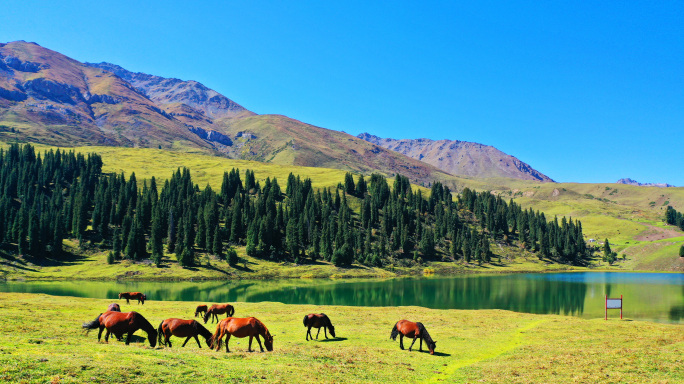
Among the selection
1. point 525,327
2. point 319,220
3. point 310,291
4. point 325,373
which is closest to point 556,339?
point 525,327

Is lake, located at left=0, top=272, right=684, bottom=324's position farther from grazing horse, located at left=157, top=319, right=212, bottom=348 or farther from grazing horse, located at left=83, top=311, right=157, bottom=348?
grazing horse, located at left=83, top=311, right=157, bottom=348

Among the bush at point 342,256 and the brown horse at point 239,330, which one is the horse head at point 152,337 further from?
the bush at point 342,256

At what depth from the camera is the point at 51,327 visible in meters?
28.5

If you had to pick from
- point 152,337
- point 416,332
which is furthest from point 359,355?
point 152,337

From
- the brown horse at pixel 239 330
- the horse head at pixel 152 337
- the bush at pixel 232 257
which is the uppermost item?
the brown horse at pixel 239 330

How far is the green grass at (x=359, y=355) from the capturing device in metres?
16.2

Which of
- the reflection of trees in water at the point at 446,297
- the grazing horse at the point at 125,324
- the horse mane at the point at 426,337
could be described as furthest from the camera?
the reflection of trees in water at the point at 446,297

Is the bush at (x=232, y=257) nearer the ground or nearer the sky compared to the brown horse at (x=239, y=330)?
nearer the ground

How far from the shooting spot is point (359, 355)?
24531 millimetres

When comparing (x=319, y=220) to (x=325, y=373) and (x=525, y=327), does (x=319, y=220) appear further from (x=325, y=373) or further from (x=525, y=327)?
(x=325, y=373)

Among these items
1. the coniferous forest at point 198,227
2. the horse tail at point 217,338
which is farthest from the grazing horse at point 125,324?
the coniferous forest at point 198,227

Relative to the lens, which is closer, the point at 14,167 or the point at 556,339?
the point at 556,339

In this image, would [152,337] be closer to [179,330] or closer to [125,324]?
[179,330]

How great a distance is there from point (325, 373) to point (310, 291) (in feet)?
242
